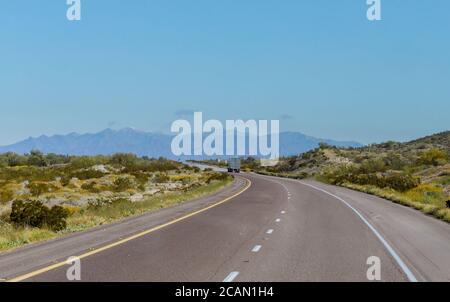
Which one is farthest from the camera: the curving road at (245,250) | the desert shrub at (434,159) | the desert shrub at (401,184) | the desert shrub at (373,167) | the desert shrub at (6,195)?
the desert shrub at (373,167)

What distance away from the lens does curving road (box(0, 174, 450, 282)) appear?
11.2 m

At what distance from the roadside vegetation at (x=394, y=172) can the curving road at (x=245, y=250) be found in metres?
6.30

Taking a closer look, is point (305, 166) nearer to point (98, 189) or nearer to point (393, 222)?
point (98, 189)

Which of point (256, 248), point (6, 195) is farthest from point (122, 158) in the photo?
point (256, 248)

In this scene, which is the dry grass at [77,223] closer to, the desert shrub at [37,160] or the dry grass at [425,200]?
the dry grass at [425,200]

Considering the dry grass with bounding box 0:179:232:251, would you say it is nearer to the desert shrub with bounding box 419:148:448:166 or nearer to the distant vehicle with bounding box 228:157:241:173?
the desert shrub with bounding box 419:148:448:166

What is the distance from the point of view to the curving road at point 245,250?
36.7 feet

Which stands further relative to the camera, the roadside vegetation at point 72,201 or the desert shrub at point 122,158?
the desert shrub at point 122,158

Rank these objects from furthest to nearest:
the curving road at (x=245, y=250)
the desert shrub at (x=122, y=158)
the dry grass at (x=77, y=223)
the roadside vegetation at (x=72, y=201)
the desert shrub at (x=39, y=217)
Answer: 1. the desert shrub at (x=122, y=158)
2. the desert shrub at (x=39, y=217)
3. the roadside vegetation at (x=72, y=201)
4. the dry grass at (x=77, y=223)
5. the curving road at (x=245, y=250)

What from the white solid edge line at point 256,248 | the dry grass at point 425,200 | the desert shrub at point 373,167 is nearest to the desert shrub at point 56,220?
the white solid edge line at point 256,248

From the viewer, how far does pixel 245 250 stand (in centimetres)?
1440

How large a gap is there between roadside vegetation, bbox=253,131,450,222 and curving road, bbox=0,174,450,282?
6297 millimetres

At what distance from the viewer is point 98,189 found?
51.8 metres

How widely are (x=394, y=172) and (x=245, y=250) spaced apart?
63.4 meters
